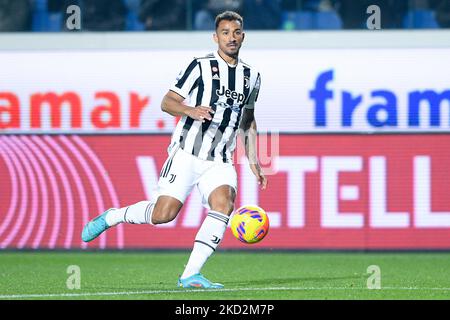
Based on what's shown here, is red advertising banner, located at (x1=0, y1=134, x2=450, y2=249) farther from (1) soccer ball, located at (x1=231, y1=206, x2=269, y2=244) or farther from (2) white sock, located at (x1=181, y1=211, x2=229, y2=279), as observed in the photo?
(2) white sock, located at (x1=181, y1=211, x2=229, y2=279)

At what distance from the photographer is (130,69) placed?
720 inches

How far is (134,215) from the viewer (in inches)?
391

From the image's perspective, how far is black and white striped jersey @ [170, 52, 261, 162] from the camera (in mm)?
9812

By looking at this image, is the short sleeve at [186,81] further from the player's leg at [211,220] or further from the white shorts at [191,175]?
the player's leg at [211,220]

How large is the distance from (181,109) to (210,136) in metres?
0.44

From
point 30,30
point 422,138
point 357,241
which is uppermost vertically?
point 30,30

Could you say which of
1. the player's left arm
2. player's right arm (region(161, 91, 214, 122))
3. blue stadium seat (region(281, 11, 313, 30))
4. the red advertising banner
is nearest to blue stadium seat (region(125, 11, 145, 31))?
blue stadium seat (region(281, 11, 313, 30))

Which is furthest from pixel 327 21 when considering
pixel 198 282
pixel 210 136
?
pixel 198 282

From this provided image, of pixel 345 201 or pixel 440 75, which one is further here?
pixel 440 75

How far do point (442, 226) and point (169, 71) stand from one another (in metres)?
4.85
